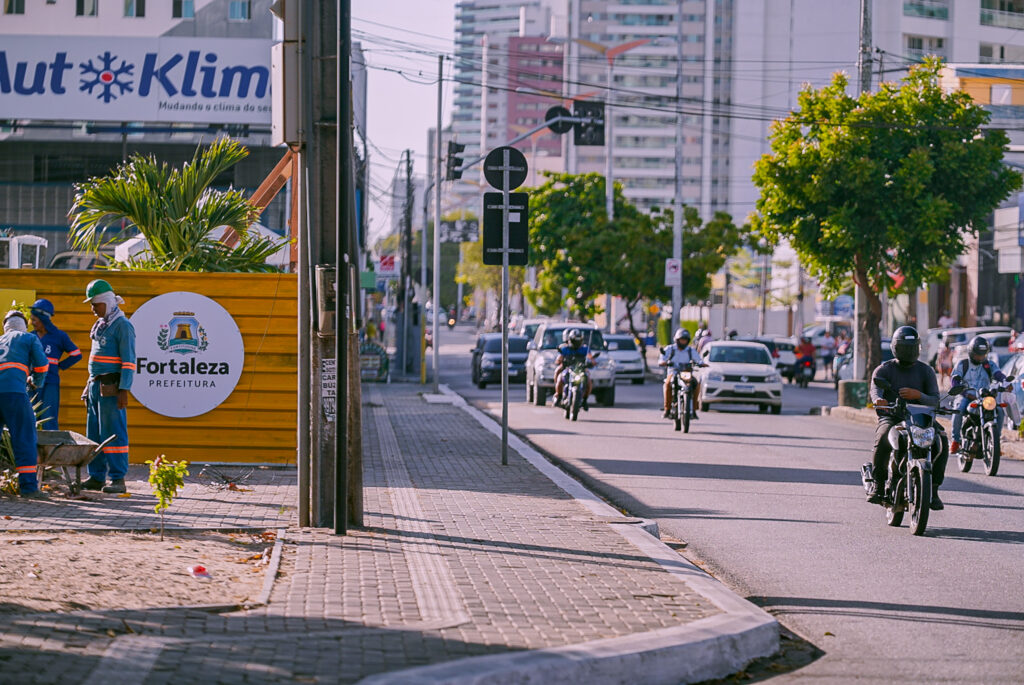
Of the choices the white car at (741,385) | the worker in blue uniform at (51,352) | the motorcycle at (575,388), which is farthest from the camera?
the white car at (741,385)

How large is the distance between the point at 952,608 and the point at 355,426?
436 cm

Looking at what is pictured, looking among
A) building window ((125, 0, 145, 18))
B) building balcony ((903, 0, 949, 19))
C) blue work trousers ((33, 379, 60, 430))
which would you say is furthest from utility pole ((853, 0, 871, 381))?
building balcony ((903, 0, 949, 19))

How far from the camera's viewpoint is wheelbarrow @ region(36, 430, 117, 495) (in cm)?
1218

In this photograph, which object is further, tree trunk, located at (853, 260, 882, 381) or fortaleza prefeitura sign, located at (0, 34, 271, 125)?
fortaleza prefeitura sign, located at (0, 34, 271, 125)

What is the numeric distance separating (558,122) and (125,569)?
23.2 metres

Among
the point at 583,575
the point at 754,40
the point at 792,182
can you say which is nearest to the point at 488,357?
the point at 792,182

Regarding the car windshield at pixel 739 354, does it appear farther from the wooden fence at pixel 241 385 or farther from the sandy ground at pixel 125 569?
the sandy ground at pixel 125 569

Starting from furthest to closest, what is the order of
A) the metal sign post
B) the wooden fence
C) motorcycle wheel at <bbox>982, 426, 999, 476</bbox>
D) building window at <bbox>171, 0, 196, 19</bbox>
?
building window at <bbox>171, 0, 196, 19</bbox> < motorcycle wheel at <bbox>982, 426, 999, 476</bbox> < the metal sign post < the wooden fence

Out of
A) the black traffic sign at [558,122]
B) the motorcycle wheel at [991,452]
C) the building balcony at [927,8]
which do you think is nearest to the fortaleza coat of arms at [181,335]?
the motorcycle wheel at [991,452]

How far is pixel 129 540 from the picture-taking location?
9977mm

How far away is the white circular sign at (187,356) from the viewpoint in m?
15.5

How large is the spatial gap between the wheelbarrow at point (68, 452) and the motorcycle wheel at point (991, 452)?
10.3 m

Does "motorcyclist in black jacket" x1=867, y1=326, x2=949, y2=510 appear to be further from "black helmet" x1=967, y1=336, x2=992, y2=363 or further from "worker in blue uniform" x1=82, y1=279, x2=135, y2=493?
"worker in blue uniform" x1=82, y1=279, x2=135, y2=493

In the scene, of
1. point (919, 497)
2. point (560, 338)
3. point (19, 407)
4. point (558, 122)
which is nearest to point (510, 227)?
point (19, 407)
